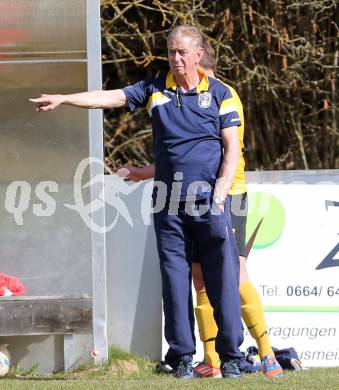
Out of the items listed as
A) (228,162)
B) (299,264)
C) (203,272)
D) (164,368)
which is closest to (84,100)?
(228,162)

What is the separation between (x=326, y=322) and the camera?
7.06 metres

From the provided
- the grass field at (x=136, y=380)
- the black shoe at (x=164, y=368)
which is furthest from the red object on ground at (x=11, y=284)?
the black shoe at (x=164, y=368)

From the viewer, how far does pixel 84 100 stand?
539 cm

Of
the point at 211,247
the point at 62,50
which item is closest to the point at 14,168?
the point at 62,50

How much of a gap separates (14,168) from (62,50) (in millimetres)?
977

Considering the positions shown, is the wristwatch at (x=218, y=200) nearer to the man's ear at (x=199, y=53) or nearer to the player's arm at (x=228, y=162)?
the player's arm at (x=228, y=162)

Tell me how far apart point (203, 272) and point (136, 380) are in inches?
32.0

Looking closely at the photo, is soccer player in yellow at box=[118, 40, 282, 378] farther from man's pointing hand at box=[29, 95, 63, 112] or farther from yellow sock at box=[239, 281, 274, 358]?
man's pointing hand at box=[29, 95, 63, 112]

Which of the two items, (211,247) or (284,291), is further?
(284,291)

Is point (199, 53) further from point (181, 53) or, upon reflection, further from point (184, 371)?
point (184, 371)

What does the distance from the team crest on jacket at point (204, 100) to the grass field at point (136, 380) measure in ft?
A: 5.34

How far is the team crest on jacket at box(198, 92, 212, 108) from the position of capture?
18.0 ft

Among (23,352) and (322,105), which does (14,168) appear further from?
(322,105)

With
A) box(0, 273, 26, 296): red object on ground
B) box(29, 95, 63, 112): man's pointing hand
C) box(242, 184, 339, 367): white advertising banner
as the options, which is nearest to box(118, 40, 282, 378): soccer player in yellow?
box(29, 95, 63, 112): man's pointing hand
